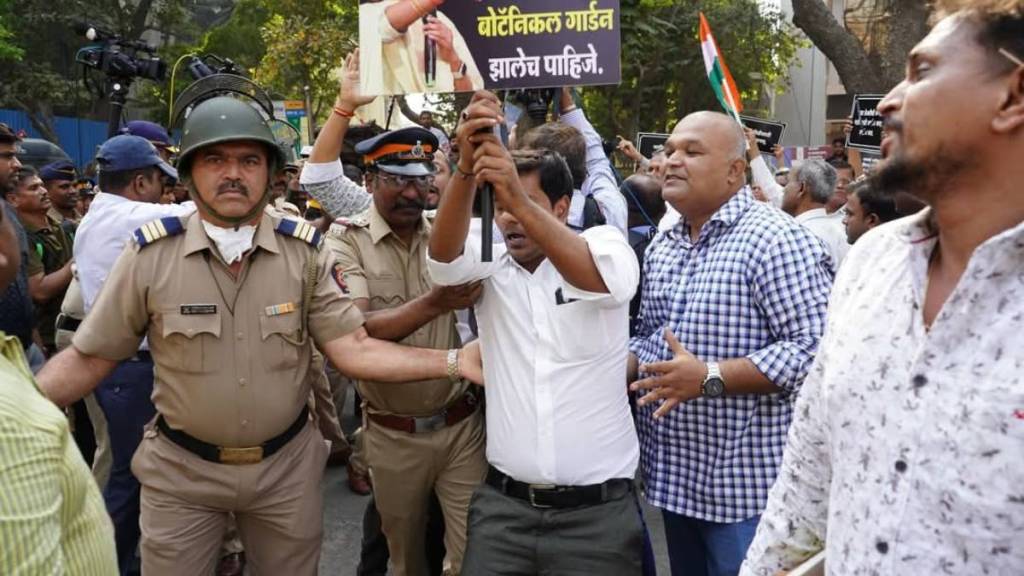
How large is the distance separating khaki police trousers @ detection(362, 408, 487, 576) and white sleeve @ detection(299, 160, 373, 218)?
1300 millimetres

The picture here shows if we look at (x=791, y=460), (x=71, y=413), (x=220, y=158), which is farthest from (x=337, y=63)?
(x=791, y=460)

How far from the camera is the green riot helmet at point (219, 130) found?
2.92 metres

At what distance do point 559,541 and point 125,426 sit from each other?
244cm

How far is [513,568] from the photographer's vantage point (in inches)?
109

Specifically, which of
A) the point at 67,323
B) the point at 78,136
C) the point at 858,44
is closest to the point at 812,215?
the point at 67,323

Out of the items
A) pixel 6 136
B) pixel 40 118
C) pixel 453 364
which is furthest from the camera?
pixel 40 118

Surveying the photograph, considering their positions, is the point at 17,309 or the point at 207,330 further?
the point at 17,309

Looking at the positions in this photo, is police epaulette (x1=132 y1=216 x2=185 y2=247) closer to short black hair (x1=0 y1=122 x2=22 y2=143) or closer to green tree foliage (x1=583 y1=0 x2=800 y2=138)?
short black hair (x1=0 y1=122 x2=22 y2=143)

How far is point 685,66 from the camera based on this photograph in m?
22.7

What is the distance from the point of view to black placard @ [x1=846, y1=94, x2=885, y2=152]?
7.23 meters

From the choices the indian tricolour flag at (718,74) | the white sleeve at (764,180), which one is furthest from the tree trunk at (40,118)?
the white sleeve at (764,180)

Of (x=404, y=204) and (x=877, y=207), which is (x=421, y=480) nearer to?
(x=404, y=204)

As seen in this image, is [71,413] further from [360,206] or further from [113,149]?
[360,206]

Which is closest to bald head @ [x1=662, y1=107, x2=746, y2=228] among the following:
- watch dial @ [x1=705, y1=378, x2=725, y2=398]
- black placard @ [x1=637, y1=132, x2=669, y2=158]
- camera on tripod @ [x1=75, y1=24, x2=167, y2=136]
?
watch dial @ [x1=705, y1=378, x2=725, y2=398]
